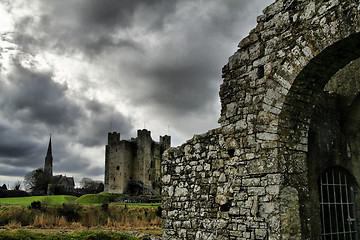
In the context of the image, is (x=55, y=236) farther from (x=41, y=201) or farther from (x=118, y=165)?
(x=118, y=165)

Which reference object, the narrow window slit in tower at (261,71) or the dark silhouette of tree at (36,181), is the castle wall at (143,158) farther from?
the narrow window slit in tower at (261,71)

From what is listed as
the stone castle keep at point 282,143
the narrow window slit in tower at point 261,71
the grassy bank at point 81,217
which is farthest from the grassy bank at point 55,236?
the grassy bank at point 81,217

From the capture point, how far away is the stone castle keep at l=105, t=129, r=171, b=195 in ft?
146

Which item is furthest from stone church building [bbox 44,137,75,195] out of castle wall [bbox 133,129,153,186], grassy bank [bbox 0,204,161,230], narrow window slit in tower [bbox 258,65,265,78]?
narrow window slit in tower [bbox 258,65,265,78]

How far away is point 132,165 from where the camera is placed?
46500mm

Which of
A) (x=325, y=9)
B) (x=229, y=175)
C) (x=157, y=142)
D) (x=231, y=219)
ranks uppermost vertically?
(x=157, y=142)

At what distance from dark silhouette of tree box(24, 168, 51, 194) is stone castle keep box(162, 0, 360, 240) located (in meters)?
49.3

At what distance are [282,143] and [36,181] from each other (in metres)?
55.8

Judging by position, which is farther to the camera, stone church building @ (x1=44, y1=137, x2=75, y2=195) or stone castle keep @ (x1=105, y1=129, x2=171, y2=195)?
stone castle keep @ (x1=105, y1=129, x2=171, y2=195)

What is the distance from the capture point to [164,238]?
23.8ft

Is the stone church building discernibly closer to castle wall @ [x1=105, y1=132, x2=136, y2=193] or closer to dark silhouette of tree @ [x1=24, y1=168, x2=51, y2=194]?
dark silhouette of tree @ [x1=24, y1=168, x2=51, y2=194]

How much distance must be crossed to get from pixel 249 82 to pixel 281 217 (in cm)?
256

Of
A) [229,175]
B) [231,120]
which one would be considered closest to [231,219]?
[229,175]

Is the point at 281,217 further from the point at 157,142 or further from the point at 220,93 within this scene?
the point at 157,142
